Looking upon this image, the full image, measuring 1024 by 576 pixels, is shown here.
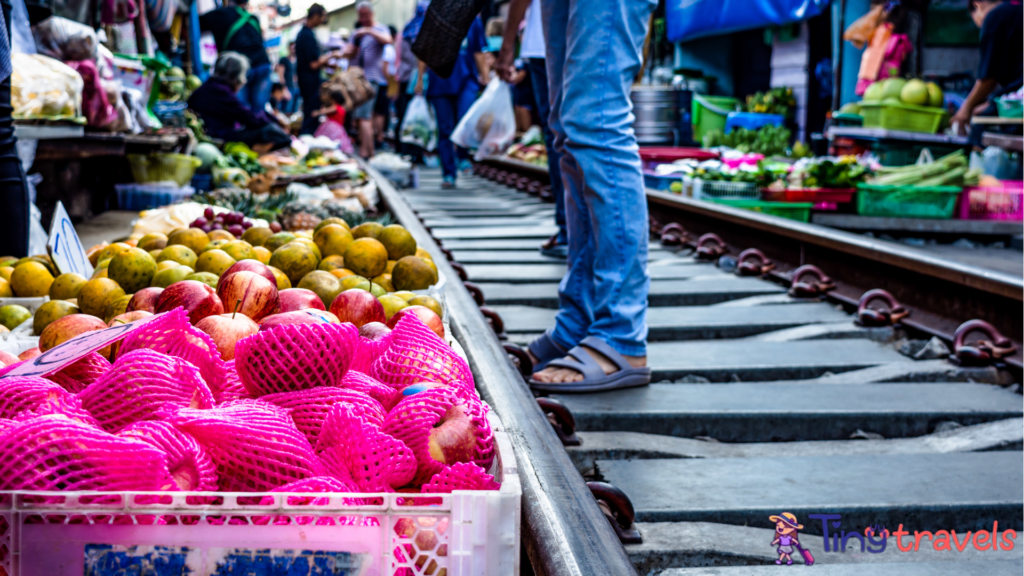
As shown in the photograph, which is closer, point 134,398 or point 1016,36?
point 134,398

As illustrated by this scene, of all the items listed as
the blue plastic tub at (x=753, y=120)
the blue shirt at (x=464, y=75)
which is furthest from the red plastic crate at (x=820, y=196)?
the blue plastic tub at (x=753, y=120)

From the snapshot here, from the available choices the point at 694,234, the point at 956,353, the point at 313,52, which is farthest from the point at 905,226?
the point at 313,52

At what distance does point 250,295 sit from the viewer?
6.26ft

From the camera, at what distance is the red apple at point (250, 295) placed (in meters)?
1.90

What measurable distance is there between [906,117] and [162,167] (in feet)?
24.1

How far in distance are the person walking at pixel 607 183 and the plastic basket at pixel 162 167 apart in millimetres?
5282

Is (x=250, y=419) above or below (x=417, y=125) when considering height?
below

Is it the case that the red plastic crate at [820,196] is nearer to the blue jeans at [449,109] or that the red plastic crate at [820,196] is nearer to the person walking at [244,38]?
the blue jeans at [449,109]

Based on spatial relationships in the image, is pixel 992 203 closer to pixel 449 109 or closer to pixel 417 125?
pixel 449 109

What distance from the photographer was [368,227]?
3.01 metres

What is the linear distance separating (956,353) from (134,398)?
2.85 m

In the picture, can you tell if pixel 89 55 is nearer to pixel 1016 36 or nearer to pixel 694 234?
pixel 694 234

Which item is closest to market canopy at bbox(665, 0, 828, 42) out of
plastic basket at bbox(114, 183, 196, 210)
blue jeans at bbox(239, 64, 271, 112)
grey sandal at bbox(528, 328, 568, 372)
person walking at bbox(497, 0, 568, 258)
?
blue jeans at bbox(239, 64, 271, 112)

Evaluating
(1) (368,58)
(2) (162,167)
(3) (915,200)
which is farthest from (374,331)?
(1) (368,58)
